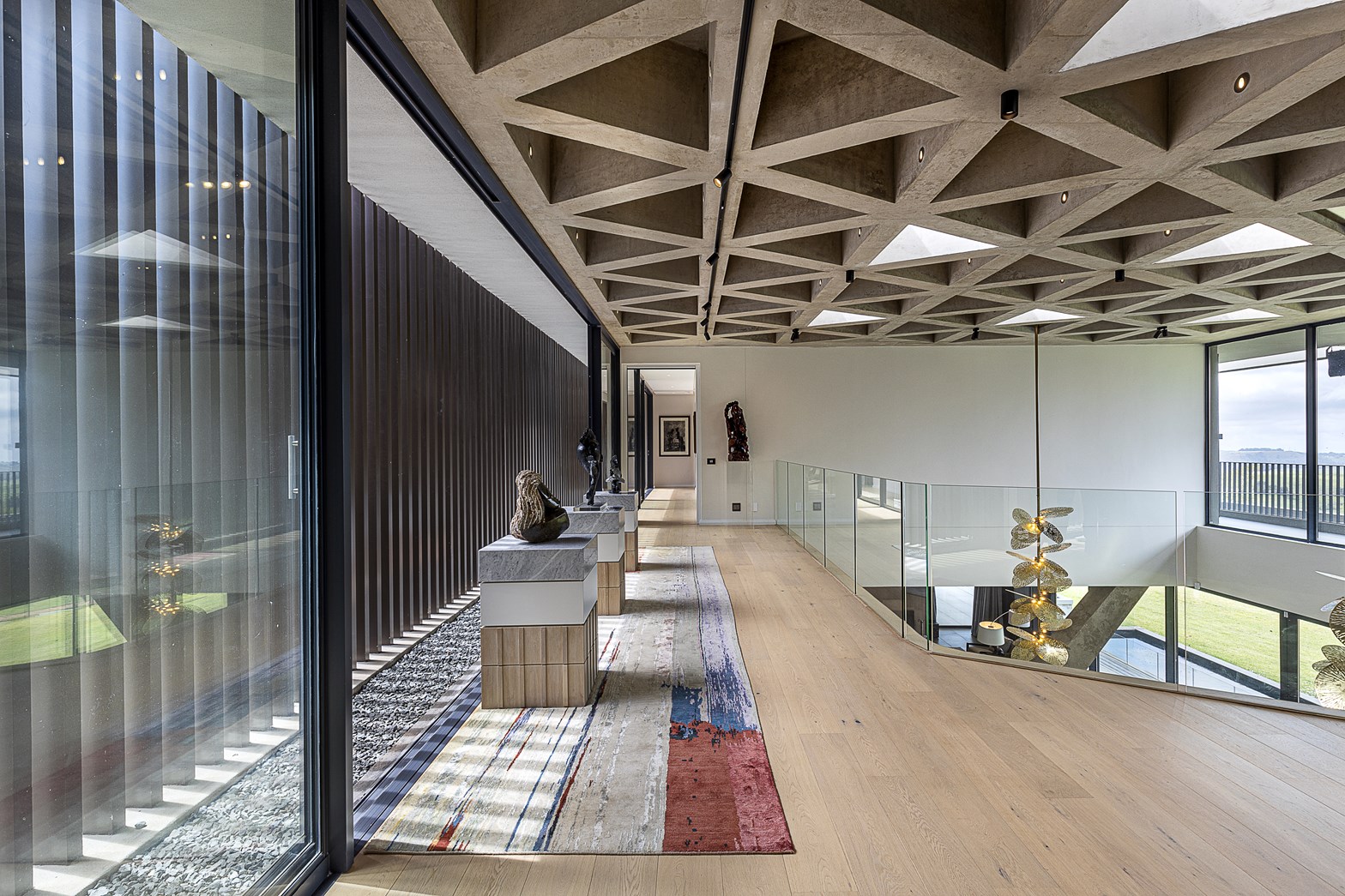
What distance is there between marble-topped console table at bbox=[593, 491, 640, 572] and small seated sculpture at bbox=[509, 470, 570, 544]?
2145 mm

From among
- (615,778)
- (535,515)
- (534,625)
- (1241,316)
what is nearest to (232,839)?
(615,778)

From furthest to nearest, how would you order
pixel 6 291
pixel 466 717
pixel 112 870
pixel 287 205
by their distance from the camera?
pixel 466 717
pixel 287 205
pixel 112 870
pixel 6 291

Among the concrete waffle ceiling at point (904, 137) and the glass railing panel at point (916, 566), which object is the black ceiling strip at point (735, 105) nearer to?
the concrete waffle ceiling at point (904, 137)

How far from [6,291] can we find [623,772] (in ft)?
6.83

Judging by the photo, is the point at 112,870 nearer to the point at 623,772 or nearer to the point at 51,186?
the point at 51,186

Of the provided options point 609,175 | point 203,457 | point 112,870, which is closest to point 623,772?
point 112,870

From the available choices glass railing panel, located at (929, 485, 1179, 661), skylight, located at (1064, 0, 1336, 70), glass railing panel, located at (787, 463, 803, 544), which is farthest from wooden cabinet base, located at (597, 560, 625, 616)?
skylight, located at (1064, 0, 1336, 70)

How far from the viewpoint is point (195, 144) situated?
4.55 ft

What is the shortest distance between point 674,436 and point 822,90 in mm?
14441

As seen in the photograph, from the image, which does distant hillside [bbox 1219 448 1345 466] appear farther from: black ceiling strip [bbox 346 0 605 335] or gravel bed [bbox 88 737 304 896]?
gravel bed [bbox 88 737 304 896]

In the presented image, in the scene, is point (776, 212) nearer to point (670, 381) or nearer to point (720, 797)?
point (720, 797)

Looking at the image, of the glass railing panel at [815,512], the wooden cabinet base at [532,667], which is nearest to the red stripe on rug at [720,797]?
the wooden cabinet base at [532,667]

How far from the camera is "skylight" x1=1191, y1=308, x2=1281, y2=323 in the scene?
730cm

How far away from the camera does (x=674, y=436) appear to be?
17109 mm
